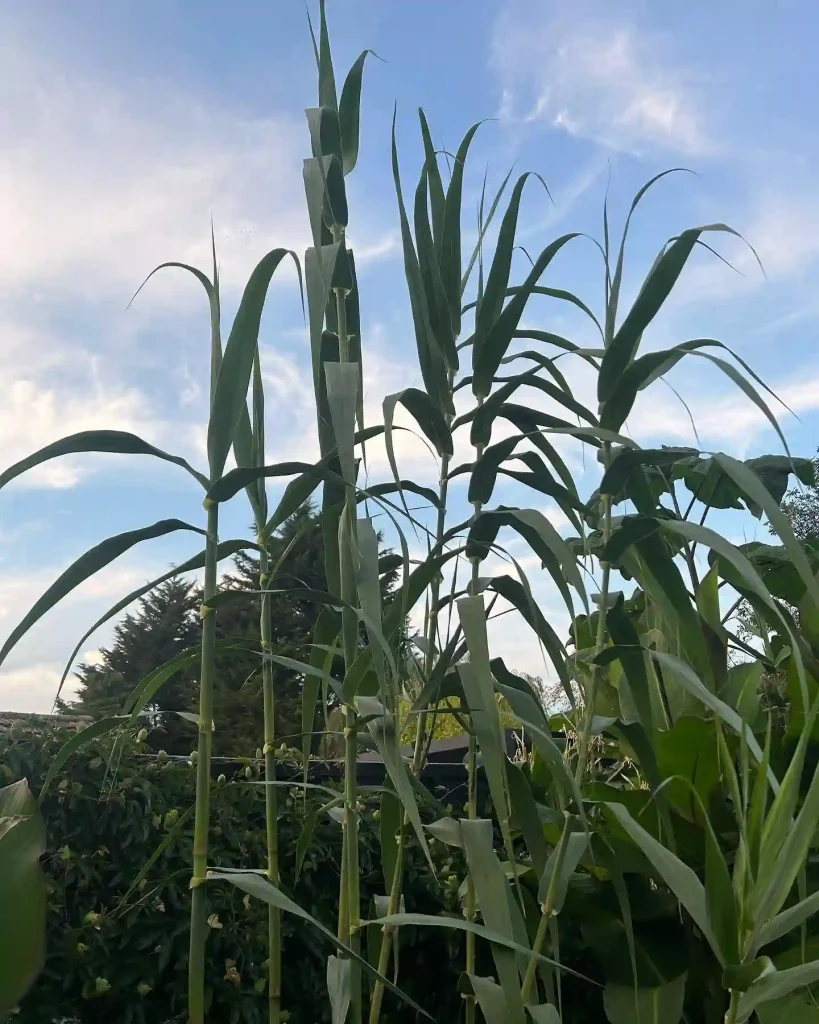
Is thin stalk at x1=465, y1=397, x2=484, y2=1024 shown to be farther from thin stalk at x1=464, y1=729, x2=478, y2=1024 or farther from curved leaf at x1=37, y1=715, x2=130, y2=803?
curved leaf at x1=37, y1=715, x2=130, y2=803

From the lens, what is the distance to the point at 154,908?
1285mm

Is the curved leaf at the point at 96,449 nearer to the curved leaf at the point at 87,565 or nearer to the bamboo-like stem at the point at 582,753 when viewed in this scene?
the curved leaf at the point at 87,565

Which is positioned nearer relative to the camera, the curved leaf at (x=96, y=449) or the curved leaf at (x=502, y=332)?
the curved leaf at (x=96, y=449)

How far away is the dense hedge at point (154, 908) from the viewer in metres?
1.23

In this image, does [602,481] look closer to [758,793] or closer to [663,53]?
[758,793]

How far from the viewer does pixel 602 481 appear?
938 mm

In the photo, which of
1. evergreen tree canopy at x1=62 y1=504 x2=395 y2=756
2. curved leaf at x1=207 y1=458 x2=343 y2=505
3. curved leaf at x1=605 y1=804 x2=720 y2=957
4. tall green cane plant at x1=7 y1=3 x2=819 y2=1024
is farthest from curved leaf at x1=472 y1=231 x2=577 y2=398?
evergreen tree canopy at x1=62 y1=504 x2=395 y2=756

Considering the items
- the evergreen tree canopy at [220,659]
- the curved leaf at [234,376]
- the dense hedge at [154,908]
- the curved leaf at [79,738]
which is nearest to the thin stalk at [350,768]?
the curved leaf at [234,376]

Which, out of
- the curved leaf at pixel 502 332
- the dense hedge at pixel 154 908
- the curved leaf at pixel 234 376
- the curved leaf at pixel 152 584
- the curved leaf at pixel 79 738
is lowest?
the dense hedge at pixel 154 908

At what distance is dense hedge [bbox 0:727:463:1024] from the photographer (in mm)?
1227

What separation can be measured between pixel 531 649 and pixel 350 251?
1.75 ft

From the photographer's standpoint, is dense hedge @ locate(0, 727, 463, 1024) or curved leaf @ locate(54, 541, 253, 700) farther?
dense hedge @ locate(0, 727, 463, 1024)

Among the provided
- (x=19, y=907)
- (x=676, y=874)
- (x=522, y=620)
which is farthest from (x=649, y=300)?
(x=19, y=907)

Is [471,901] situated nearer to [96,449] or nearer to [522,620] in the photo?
[522,620]
